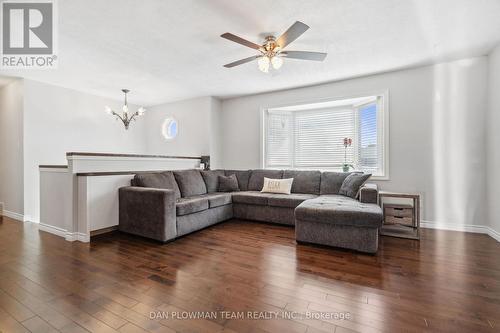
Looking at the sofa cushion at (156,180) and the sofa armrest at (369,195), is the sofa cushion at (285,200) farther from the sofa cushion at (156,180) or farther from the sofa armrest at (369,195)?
the sofa cushion at (156,180)

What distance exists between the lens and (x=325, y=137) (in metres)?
4.86

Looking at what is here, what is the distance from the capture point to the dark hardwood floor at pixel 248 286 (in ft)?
4.86

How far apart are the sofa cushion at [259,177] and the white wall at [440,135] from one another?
196 cm

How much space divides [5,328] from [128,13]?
→ 285cm

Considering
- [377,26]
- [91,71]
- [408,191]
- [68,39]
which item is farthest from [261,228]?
[91,71]

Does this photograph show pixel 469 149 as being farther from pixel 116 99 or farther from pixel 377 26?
pixel 116 99

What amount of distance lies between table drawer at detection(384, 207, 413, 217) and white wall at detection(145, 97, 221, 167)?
3802 millimetres

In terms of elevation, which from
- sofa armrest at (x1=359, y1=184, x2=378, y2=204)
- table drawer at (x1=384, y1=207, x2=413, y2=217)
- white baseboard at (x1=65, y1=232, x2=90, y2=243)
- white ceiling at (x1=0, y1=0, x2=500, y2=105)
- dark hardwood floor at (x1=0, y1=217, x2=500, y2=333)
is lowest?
dark hardwood floor at (x1=0, y1=217, x2=500, y2=333)

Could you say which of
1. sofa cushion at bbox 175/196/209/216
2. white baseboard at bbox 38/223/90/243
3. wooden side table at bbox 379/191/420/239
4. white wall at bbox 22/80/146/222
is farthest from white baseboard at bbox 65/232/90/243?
wooden side table at bbox 379/191/420/239

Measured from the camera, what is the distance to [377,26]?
2.57 m

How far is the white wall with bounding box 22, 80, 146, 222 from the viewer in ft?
13.8

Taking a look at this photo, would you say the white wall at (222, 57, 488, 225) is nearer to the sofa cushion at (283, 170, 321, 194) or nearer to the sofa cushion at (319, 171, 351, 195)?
the sofa cushion at (319, 171, 351, 195)

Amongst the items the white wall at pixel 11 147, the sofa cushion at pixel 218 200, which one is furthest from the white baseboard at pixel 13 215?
the sofa cushion at pixel 218 200

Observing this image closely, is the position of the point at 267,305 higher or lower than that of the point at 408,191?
lower
